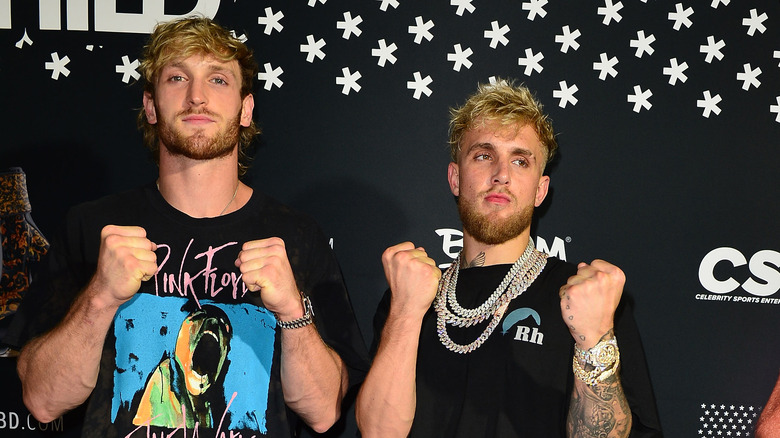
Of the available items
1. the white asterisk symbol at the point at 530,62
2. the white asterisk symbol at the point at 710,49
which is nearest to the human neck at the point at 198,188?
the white asterisk symbol at the point at 530,62

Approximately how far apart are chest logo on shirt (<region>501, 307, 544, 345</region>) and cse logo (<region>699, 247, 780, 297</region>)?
28.3 inches

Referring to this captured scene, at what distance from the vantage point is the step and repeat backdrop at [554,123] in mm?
2275

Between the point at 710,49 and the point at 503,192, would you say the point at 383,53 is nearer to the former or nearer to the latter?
the point at 503,192

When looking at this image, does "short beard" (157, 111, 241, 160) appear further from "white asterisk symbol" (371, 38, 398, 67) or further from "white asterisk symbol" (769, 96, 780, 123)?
"white asterisk symbol" (769, 96, 780, 123)

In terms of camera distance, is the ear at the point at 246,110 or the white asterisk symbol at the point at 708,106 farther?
the white asterisk symbol at the point at 708,106

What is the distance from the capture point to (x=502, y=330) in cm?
185

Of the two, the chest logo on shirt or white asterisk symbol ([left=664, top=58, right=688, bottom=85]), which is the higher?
white asterisk symbol ([left=664, top=58, right=688, bottom=85])

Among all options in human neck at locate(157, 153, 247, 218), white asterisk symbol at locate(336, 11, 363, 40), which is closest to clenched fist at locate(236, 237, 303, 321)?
human neck at locate(157, 153, 247, 218)

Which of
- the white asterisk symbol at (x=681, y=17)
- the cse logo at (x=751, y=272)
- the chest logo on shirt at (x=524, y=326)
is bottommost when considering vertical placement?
the chest logo on shirt at (x=524, y=326)

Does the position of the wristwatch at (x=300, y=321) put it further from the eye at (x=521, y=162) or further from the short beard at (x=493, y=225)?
the eye at (x=521, y=162)

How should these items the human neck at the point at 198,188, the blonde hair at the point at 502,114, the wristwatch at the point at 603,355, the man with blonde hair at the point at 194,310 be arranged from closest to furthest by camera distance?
the wristwatch at the point at 603,355 → the man with blonde hair at the point at 194,310 → the human neck at the point at 198,188 → the blonde hair at the point at 502,114

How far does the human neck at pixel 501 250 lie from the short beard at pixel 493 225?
0.8 inches

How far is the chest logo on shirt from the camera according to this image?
1829 mm

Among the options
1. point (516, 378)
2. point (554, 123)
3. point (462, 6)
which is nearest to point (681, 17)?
point (554, 123)
